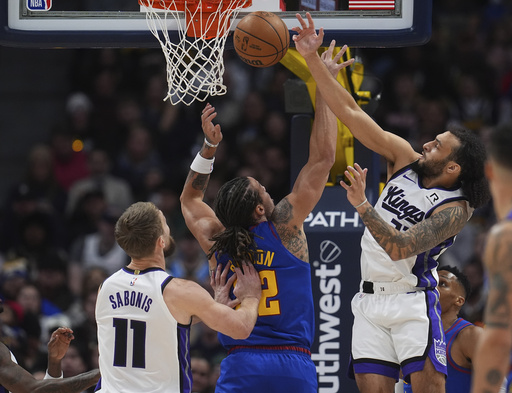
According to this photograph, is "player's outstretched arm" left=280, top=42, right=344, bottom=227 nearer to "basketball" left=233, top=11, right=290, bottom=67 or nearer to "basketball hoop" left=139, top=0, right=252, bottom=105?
"basketball" left=233, top=11, right=290, bottom=67

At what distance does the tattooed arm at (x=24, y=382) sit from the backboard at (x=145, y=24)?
208cm

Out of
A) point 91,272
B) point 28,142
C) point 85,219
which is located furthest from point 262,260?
point 28,142

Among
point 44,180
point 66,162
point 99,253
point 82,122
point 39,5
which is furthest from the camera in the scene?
point 82,122

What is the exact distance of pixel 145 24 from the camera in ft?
19.3

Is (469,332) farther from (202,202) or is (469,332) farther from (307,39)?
(307,39)

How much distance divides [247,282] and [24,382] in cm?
149

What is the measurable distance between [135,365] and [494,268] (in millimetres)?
2077

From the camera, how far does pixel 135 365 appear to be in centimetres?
475

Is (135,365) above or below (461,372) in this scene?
above

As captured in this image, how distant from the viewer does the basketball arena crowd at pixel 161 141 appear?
977 centimetres

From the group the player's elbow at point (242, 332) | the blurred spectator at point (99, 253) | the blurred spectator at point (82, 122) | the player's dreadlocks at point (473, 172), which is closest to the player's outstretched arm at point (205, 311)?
the player's elbow at point (242, 332)

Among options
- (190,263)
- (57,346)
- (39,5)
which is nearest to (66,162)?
(190,263)

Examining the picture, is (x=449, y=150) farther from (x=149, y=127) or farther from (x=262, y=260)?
(x=149, y=127)

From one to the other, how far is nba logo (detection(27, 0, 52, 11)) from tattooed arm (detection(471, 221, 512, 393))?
12.0ft
